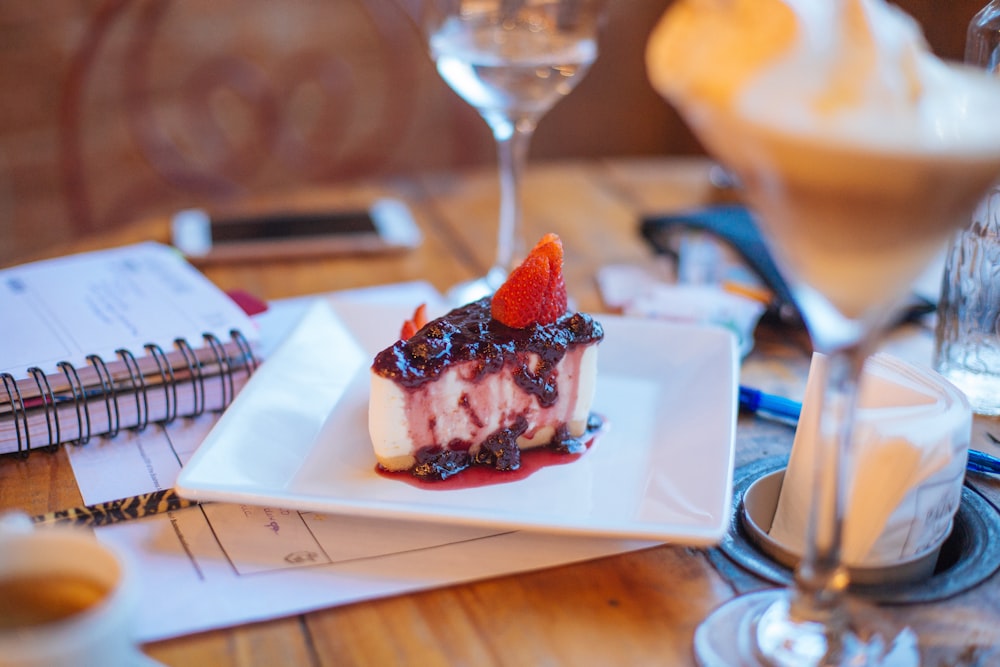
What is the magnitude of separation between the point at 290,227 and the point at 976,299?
934mm

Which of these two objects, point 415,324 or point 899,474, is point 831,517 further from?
point 415,324

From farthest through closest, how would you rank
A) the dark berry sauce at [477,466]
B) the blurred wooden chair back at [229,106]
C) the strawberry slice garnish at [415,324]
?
the blurred wooden chair back at [229,106] < the strawberry slice garnish at [415,324] < the dark berry sauce at [477,466]

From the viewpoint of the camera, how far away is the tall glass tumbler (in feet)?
2.95

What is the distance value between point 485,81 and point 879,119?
2.26 ft

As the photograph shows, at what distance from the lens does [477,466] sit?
34.5 inches

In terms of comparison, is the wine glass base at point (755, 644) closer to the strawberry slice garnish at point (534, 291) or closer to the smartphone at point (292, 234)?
the strawberry slice garnish at point (534, 291)

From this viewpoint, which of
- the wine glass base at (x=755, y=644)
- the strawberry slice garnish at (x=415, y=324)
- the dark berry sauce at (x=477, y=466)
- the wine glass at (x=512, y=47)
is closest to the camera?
the wine glass base at (x=755, y=644)

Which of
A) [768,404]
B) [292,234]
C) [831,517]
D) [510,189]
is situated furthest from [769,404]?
[292,234]

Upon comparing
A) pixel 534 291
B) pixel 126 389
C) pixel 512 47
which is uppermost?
pixel 512 47

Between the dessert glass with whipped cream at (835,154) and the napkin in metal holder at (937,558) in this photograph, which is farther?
the napkin in metal holder at (937,558)

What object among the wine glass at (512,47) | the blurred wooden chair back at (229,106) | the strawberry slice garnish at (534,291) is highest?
the wine glass at (512,47)

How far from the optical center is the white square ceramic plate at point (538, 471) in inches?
28.4

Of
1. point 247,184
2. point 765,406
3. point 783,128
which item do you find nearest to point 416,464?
point 765,406

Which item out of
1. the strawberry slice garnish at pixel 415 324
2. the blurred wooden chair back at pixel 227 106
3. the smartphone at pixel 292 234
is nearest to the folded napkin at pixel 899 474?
the strawberry slice garnish at pixel 415 324
